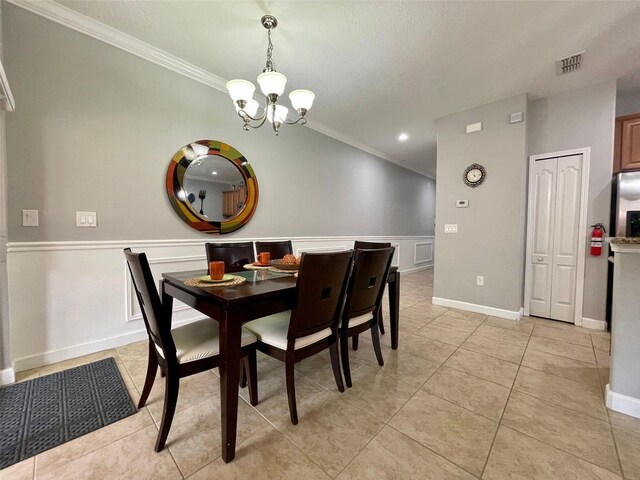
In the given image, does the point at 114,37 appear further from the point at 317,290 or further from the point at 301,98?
the point at 317,290

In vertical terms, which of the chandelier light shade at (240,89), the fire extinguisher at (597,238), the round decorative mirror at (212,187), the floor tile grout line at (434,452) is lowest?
the floor tile grout line at (434,452)

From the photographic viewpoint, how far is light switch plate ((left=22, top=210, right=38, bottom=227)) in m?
1.85

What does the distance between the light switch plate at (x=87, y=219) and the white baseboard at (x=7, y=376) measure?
42.0 inches

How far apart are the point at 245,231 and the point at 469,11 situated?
2.83m

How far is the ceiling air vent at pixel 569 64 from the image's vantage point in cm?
234

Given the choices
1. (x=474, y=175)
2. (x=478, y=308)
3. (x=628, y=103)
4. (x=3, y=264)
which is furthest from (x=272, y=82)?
(x=628, y=103)

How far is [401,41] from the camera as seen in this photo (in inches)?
85.6

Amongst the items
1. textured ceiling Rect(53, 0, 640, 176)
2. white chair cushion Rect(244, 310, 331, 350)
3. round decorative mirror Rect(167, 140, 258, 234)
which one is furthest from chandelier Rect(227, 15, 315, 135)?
white chair cushion Rect(244, 310, 331, 350)

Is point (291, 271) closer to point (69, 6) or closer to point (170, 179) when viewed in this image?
point (170, 179)

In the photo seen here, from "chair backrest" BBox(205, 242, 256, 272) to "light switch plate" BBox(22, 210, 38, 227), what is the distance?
1197 millimetres

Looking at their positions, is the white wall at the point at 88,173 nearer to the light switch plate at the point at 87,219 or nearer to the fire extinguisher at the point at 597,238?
the light switch plate at the point at 87,219

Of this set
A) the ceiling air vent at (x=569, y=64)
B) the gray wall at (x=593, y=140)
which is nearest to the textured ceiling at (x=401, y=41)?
the ceiling air vent at (x=569, y=64)

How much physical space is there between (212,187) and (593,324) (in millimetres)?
4471

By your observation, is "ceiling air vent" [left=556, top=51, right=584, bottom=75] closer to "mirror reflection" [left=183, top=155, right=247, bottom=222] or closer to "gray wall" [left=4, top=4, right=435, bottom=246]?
"gray wall" [left=4, top=4, right=435, bottom=246]
